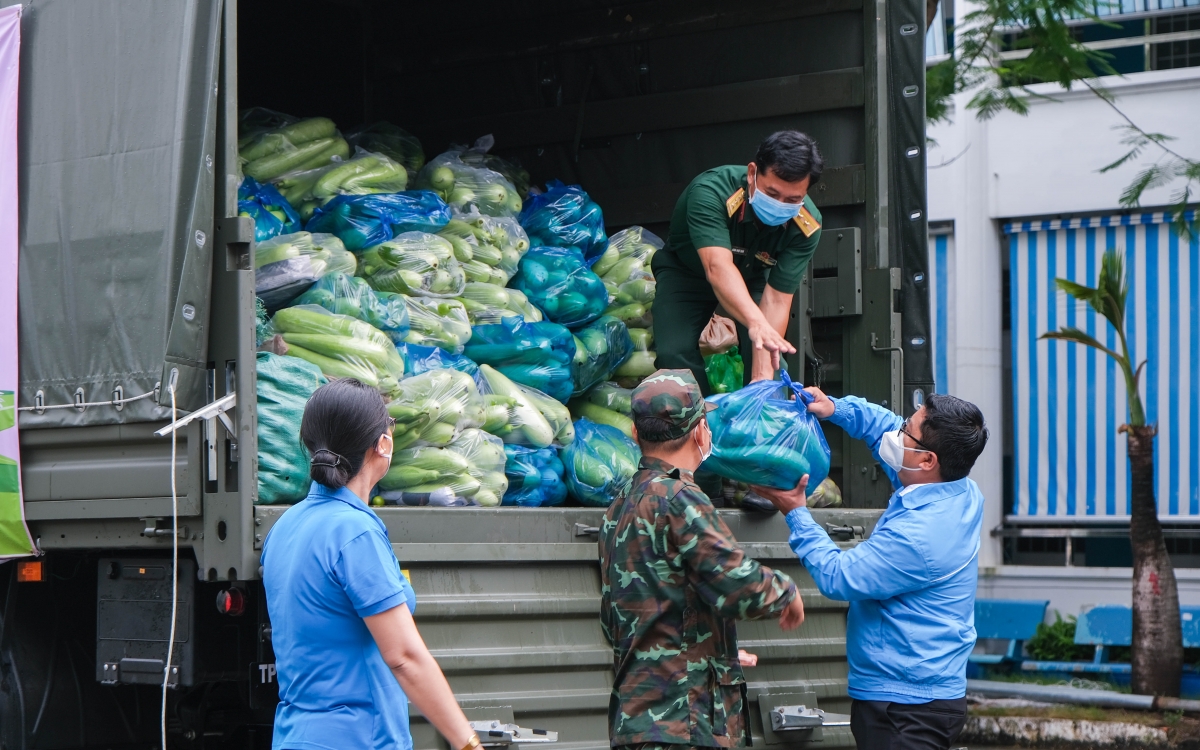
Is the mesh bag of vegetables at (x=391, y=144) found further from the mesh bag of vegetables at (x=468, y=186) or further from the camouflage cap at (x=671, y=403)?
the camouflage cap at (x=671, y=403)

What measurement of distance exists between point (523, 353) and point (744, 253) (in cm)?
83

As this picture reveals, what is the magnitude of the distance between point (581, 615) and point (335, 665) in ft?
4.35

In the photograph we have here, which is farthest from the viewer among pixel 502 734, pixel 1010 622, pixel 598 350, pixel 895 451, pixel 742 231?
pixel 1010 622

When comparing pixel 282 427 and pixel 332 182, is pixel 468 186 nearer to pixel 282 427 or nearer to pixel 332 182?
pixel 332 182

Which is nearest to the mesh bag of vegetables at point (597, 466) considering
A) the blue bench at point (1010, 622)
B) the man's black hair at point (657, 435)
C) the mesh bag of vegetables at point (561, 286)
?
the mesh bag of vegetables at point (561, 286)

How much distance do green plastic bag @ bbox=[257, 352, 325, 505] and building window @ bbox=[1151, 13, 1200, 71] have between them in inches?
338

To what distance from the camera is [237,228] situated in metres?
3.37

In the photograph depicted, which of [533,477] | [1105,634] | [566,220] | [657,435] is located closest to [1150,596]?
[1105,634]

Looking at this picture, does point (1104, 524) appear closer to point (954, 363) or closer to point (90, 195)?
point (954, 363)

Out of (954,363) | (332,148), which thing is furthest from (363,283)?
(954,363)

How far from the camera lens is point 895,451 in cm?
354

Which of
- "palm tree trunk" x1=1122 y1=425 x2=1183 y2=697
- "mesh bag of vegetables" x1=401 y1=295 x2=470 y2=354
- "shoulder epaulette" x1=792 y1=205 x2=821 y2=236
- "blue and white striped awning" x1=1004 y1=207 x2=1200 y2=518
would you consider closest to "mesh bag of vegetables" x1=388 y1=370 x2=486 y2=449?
"mesh bag of vegetables" x1=401 y1=295 x2=470 y2=354

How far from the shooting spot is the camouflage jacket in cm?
292

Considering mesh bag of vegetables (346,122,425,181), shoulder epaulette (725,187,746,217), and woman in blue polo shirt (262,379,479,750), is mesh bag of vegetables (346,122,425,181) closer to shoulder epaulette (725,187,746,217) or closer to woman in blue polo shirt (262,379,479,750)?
shoulder epaulette (725,187,746,217)
